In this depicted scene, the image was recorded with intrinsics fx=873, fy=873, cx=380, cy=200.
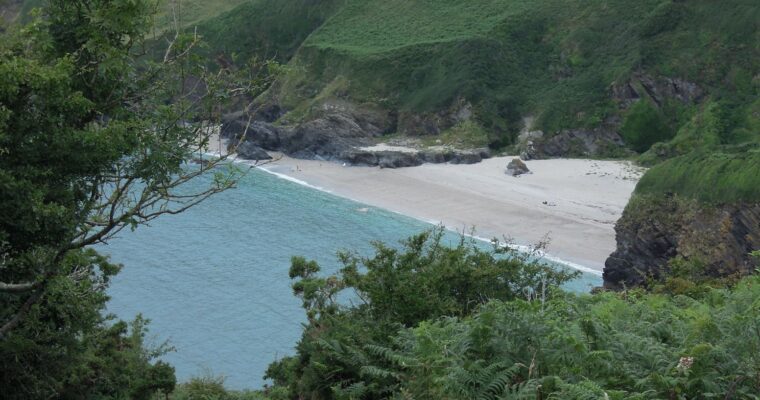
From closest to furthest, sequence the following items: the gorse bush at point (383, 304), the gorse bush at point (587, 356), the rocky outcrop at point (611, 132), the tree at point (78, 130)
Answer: the gorse bush at point (587, 356), the tree at point (78, 130), the gorse bush at point (383, 304), the rocky outcrop at point (611, 132)

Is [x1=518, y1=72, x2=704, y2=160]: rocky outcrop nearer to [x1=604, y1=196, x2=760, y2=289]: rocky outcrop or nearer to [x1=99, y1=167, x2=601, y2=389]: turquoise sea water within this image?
[x1=99, y1=167, x2=601, y2=389]: turquoise sea water

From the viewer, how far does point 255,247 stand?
4691cm

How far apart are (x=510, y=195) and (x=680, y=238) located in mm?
21545

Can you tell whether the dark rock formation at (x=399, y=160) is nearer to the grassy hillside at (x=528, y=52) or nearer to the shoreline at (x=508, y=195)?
the shoreline at (x=508, y=195)

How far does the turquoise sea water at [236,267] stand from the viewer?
32.3m

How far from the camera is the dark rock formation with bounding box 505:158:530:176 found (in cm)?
6272

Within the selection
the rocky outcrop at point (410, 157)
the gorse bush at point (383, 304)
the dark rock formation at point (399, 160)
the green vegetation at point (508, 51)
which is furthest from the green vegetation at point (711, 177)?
the green vegetation at point (508, 51)

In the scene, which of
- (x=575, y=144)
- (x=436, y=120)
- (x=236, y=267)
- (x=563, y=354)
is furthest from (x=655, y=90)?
(x=563, y=354)

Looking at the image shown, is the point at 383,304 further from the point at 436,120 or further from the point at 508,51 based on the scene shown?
the point at 508,51

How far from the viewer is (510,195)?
5684 cm

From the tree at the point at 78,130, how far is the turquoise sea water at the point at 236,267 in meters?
16.5

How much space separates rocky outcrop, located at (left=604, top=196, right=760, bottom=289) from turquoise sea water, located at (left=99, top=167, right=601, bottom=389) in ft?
9.50

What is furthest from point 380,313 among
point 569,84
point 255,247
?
point 569,84

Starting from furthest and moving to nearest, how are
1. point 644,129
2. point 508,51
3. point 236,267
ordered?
point 508,51 < point 644,129 < point 236,267
